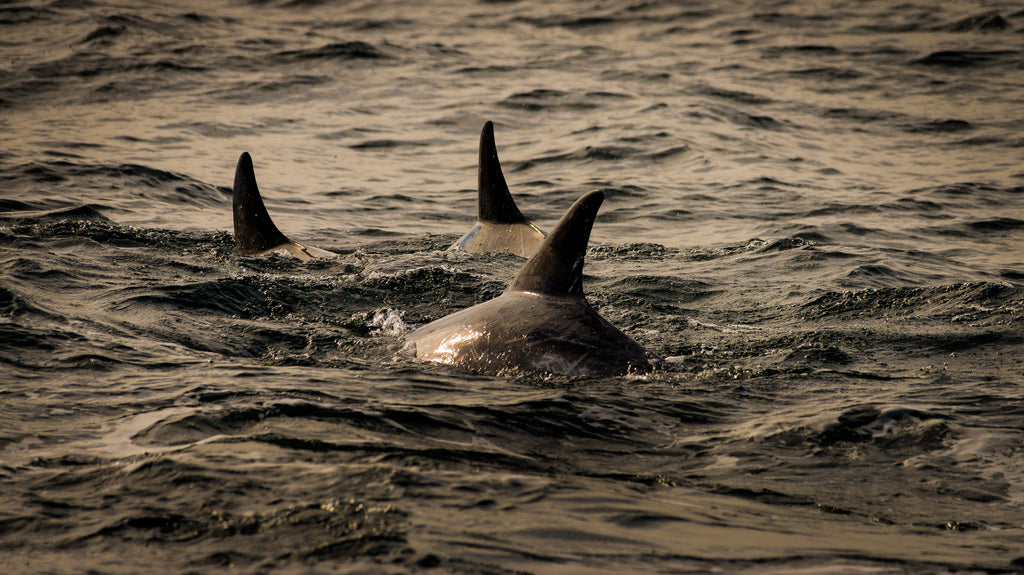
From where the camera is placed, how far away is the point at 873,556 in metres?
3.32

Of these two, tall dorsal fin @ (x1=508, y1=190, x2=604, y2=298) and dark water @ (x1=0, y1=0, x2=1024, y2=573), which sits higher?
tall dorsal fin @ (x1=508, y1=190, x2=604, y2=298)

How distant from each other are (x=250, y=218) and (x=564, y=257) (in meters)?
3.99

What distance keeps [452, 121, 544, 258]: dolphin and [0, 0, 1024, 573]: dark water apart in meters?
0.41

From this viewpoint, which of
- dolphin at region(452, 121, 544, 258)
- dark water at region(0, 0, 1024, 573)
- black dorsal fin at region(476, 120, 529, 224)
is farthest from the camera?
dolphin at region(452, 121, 544, 258)

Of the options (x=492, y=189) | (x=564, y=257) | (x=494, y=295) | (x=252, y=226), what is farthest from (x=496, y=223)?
(x=564, y=257)

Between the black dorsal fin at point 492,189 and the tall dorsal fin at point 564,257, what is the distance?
2942mm

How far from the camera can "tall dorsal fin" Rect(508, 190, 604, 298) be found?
205 inches

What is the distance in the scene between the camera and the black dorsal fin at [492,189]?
331 inches

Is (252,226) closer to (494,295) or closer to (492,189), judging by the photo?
(492,189)

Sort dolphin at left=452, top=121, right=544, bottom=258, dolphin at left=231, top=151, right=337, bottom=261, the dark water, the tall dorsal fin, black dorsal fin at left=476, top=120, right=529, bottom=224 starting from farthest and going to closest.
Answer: dolphin at left=452, top=121, right=544, bottom=258
black dorsal fin at left=476, top=120, right=529, bottom=224
dolphin at left=231, top=151, right=337, bottom=261
the tall dorsal fin
the dark water

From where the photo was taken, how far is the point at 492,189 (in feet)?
28.5

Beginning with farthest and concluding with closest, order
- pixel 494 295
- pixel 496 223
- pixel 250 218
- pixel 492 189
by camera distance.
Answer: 1. pixel 496 223
2. pixel 492 189
3. pixel 250 218
4. pixel 494 295

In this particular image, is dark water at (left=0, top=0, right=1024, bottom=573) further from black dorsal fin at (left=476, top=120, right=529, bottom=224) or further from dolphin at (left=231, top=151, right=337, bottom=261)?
black dorsal fin at (left=476, top=120, right=529, bottom=224)

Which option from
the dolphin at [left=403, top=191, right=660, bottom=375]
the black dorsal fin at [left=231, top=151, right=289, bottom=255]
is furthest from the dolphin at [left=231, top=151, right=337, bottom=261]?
the dolphin at [left=403, top=191, right=660, bottom=375]
